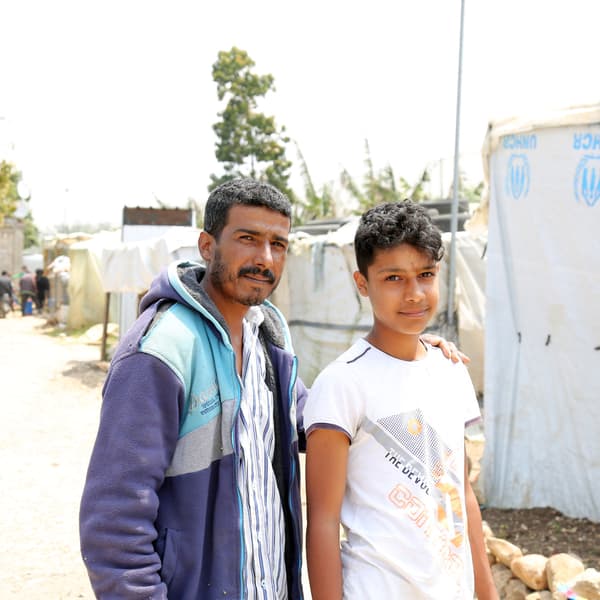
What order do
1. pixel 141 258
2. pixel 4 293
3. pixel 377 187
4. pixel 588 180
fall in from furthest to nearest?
pixel 4 293
pixel 377 187
pixel 141 258
pixel 588 180

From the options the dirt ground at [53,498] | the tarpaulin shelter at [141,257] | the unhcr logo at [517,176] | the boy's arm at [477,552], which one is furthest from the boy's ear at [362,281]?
the tarpaulin shelter at [141,257]

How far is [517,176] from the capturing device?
15.3 ft

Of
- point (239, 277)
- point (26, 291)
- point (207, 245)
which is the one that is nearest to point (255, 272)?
point (239, 277)

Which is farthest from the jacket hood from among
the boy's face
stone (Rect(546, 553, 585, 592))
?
→ stone (Rect(546, 553, 585, 592))

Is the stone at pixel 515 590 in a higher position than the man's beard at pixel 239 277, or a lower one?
lower

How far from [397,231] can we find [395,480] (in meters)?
0.65

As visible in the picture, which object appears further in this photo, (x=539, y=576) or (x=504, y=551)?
(x=504, y=551)

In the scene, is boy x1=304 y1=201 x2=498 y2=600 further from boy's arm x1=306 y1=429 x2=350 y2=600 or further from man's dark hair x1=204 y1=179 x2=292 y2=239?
man's dark hair x1=204 y1=179 x2=292 y2=239

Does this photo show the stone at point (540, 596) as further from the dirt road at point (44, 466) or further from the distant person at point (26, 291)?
the distant person at point (26, 291)

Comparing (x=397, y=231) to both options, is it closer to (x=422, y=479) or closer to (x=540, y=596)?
(x=422, y=479)

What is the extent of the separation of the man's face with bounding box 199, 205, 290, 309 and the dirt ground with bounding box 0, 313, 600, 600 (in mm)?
2864

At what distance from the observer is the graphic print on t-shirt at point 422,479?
1.76 m

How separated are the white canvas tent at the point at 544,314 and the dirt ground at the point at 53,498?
0.95ft

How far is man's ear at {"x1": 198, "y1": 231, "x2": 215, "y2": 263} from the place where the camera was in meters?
1.90
